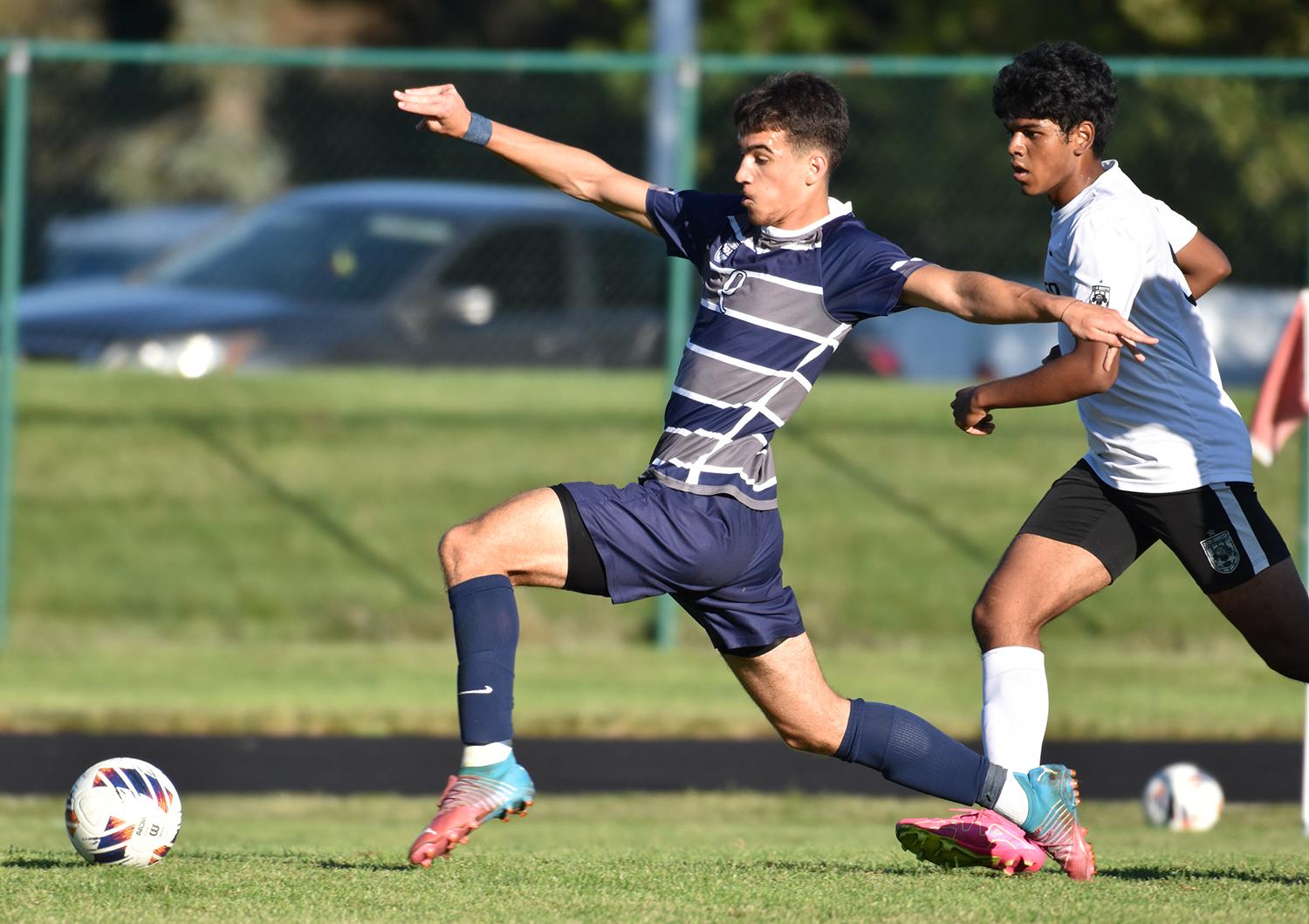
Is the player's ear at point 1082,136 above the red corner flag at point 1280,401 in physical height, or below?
above

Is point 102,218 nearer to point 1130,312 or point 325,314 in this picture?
point 325,314

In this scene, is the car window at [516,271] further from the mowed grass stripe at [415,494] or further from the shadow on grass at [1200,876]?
the shadow on grass at [1200,876]

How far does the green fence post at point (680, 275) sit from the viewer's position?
10.8 meters

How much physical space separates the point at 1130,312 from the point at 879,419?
8.31 m

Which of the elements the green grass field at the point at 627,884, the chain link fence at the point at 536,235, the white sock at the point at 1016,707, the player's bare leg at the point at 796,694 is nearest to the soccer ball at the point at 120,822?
the green grass field at the point at 627,884

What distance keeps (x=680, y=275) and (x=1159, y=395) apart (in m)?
5.93

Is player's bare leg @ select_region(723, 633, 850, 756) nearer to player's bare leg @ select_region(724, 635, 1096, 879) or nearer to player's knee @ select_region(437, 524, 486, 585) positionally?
player's bare leg @ select_region(724, 635, 1096, 879)

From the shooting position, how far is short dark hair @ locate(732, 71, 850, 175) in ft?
16.7

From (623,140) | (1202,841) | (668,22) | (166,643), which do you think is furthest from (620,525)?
(668,22)

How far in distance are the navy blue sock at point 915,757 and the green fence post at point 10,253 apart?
673 centimetres

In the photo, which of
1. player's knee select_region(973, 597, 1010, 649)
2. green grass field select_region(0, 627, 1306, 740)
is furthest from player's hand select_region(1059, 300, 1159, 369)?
green grass field select_region(0, 627, 1306, 740)

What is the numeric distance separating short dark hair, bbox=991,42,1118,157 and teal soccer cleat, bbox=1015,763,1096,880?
5.85 feet

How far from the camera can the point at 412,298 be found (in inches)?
489

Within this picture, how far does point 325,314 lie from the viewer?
12.5 metres
